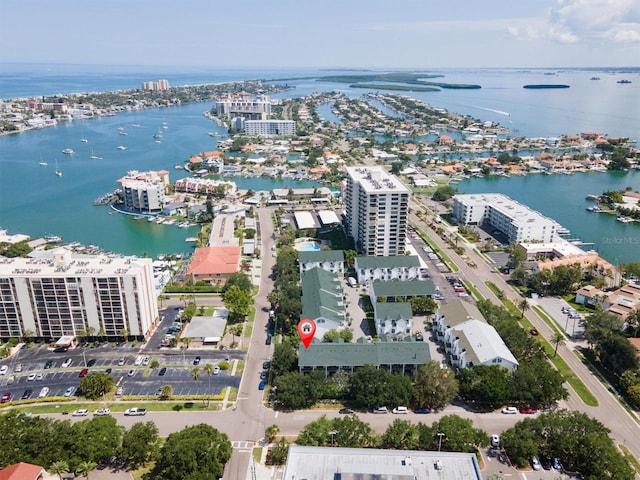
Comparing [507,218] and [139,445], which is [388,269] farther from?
[139,445]

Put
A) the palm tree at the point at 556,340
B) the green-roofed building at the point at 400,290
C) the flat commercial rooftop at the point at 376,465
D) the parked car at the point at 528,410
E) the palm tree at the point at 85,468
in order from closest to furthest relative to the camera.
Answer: the flat commercial rooftop at the point at 376,465 → the palm tree at the point at 85,468 → the parked car at the point at 528,410 → the palm tree at the point at 556,340 → the green-roofed building at the point at 400,290

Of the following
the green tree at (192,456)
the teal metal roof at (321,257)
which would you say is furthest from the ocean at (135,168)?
the green tree at (192,456)

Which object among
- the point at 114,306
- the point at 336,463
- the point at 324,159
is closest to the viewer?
the point at 336,463

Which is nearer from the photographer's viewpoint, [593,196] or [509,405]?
[509,405]

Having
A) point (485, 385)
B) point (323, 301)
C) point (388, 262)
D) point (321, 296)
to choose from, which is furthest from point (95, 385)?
point (388, 262)

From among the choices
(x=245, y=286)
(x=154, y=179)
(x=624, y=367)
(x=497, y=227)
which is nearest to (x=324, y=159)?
(x=154, y=179)

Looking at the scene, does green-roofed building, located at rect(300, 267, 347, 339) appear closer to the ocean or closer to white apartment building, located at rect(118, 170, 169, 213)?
the ocean

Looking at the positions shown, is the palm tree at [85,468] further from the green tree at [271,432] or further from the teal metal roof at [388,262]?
the teal metal roof at [388,262]

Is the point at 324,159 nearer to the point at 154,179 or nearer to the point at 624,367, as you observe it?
the point at 154,179
